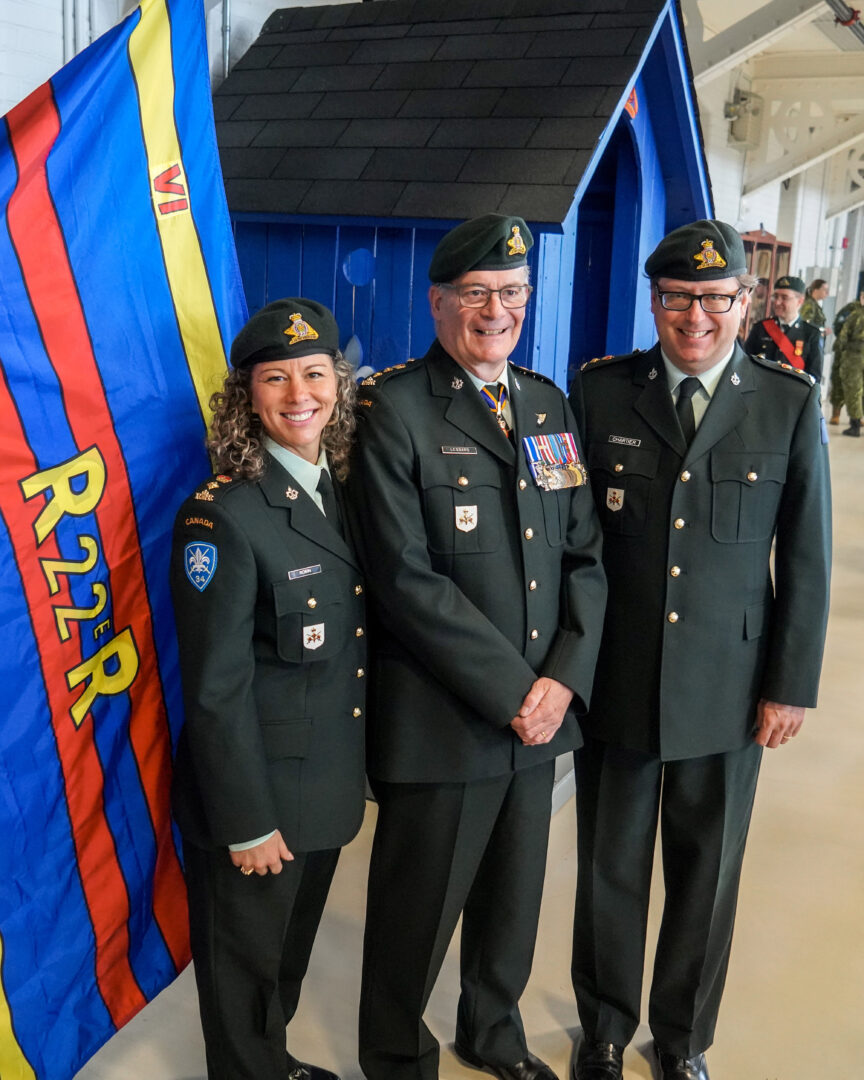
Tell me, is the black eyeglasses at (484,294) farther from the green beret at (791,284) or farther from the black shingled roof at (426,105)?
the green beret at (791,284)

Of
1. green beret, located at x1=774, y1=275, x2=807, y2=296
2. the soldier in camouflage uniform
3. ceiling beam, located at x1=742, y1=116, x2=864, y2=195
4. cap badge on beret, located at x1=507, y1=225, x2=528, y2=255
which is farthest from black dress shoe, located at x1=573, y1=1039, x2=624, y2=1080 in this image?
the soldier in camouflage uniform

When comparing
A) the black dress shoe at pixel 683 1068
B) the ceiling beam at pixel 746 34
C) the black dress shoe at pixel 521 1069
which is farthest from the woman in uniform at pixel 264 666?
the ceiling beam at pixel 746 34

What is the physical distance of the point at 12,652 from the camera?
A: 1.73 meters

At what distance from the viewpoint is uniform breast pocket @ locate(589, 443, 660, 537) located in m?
1.99

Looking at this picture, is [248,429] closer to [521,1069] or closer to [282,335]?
[282,335]

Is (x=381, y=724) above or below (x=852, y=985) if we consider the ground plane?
above

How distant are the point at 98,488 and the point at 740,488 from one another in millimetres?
1172

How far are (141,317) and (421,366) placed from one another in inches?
20.6

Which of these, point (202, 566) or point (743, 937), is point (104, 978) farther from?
point (743, 937)

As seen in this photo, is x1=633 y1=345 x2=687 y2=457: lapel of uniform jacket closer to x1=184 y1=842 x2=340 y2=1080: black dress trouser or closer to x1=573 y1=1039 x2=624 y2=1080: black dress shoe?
x1=184 y1=842 x2=340 y2=1080: black dress trouser

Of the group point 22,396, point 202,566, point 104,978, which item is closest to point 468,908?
point 104,978

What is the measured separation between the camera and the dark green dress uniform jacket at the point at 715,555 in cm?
195

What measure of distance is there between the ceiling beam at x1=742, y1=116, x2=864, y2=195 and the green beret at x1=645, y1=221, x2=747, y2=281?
8.45 metres

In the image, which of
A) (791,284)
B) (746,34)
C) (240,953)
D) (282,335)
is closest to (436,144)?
(282,335)
